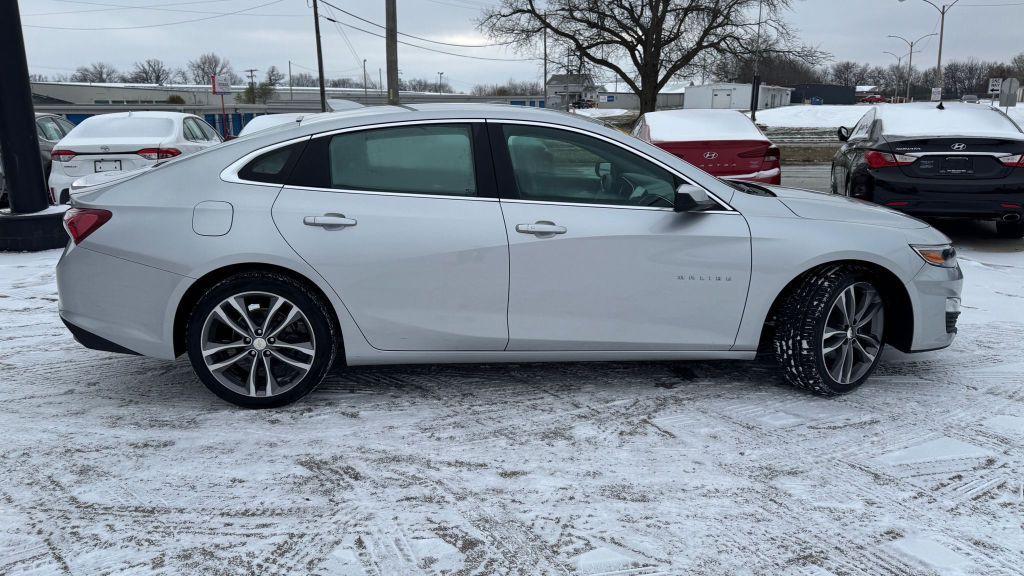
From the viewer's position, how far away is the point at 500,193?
12.8ft

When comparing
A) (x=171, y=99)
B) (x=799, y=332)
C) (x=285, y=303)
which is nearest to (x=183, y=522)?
(x=285, y=303)

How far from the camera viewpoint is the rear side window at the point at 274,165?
12.7ft

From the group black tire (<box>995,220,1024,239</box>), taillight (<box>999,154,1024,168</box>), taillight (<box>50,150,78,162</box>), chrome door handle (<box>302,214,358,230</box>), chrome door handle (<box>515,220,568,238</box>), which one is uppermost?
taillight (<box>50,150,78,162</box>)

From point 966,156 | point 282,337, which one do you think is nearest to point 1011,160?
point 966,156

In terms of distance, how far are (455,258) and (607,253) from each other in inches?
30.3

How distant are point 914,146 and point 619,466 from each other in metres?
6.39

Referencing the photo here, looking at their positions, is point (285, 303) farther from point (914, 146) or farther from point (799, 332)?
point (914, 146)

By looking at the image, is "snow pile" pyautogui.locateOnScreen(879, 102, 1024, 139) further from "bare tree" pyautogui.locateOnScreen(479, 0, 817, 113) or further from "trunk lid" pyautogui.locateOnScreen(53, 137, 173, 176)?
"bare tree" pyautogui.locateOnScreen(479, 0, 817, 113)

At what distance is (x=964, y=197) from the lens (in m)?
7.84

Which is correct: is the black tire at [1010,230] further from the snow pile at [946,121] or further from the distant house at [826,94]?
the distant house at [826,94]

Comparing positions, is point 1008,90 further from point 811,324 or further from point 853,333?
point 811,324

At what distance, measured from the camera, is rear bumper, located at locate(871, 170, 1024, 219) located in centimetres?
783

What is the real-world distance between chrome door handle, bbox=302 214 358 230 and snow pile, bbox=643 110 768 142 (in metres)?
6.10

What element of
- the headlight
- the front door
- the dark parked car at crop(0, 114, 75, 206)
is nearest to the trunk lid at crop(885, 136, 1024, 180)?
the headlight
